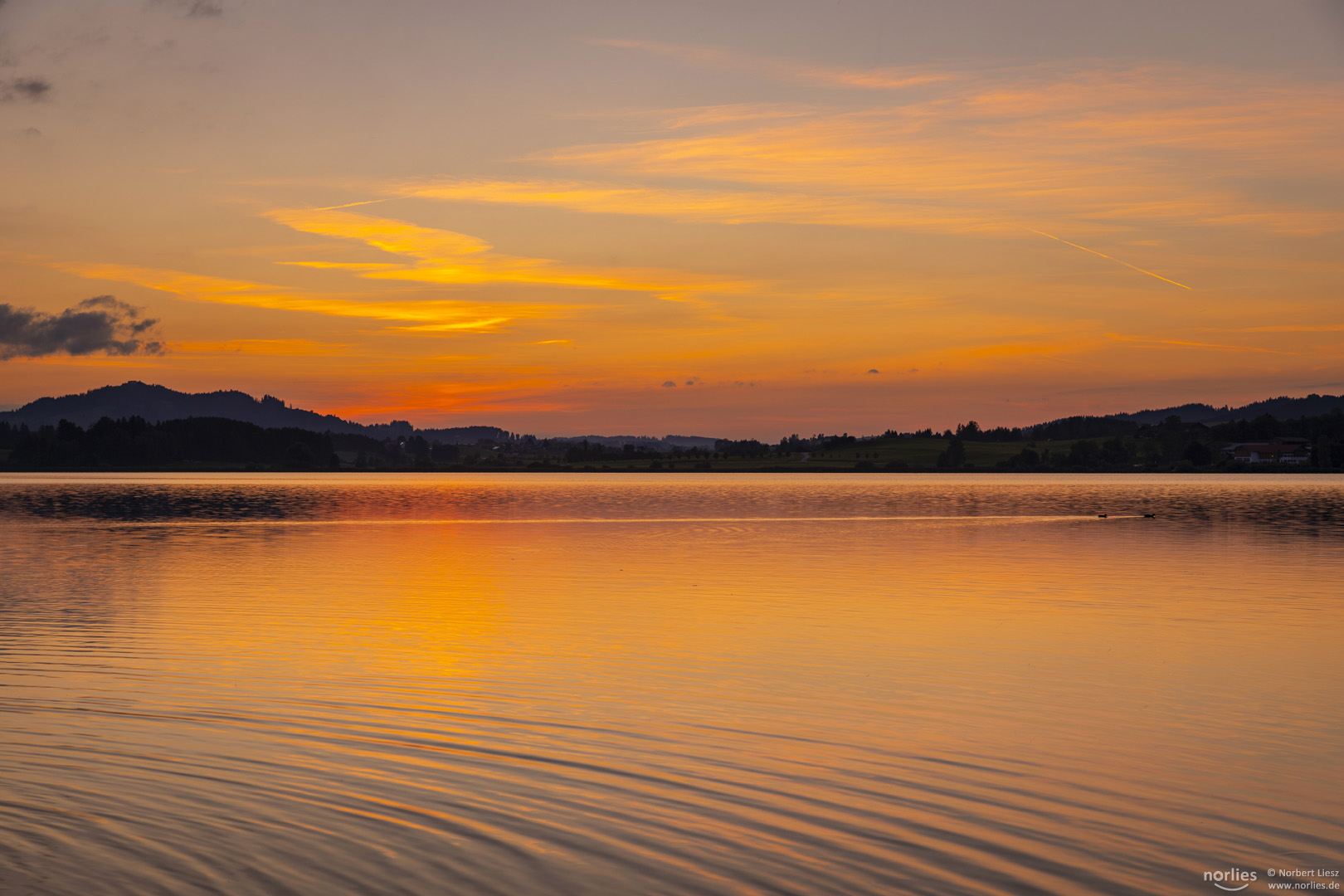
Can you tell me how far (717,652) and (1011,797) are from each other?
36.5ft

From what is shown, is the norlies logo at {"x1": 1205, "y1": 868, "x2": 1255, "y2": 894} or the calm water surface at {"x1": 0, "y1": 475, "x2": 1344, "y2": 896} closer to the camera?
the norlies logo at {"x1": 1205, "y1": 868, "x2": 1255, "y2": 894}

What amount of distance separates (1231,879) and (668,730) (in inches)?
318

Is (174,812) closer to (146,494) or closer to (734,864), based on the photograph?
(734,864)

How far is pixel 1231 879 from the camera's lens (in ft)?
35.1

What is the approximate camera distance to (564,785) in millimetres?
A: 13570

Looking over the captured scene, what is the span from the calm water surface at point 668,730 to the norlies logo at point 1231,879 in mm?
138

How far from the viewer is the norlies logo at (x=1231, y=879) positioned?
1052 centimetres

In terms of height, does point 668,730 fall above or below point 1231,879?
above

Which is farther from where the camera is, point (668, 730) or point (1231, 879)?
point (668, 730)

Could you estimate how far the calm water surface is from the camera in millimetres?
10930

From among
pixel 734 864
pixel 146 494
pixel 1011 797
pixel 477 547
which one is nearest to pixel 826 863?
pixel 734 864

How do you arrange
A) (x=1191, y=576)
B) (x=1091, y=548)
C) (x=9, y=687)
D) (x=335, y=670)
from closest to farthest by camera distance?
(x=9, y=687), (x=335, y=670), (x=1191, y=576), (x=1091, y=548)

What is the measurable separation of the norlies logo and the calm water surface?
138 millimetres

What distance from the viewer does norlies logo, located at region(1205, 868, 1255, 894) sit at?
1052cm
